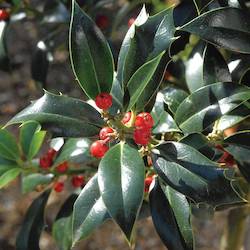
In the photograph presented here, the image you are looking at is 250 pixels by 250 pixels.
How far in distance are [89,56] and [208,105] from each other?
0.74 feet

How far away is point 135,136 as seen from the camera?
0.87 m

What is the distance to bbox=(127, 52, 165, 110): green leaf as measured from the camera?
837 millimetres

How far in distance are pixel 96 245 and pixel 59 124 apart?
4.58ft

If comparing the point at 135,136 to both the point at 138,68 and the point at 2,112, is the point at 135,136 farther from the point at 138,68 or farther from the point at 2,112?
the point at 2,112

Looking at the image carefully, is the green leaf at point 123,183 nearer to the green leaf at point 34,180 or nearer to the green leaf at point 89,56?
the green leaf at point 89,56

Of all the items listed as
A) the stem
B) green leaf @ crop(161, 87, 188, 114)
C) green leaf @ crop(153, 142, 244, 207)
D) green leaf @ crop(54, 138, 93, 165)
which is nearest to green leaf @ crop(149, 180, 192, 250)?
green leaf @ crop(153, 142, 244, 207)

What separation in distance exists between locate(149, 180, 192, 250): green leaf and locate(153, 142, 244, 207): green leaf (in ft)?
0.27

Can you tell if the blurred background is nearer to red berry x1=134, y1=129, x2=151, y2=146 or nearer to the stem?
the stem

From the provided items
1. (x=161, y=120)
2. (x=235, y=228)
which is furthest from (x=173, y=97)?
(x=235, y=228)

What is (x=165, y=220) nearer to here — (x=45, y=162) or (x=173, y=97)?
(x=173, y=97)

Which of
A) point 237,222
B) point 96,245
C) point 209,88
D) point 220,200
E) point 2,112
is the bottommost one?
point 96,245

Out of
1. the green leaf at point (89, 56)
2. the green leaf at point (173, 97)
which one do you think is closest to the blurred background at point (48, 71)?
the green leaf at point (173, 97)

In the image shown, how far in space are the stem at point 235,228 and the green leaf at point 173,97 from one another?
504 millimetres

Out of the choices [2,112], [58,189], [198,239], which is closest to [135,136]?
[58,189]
